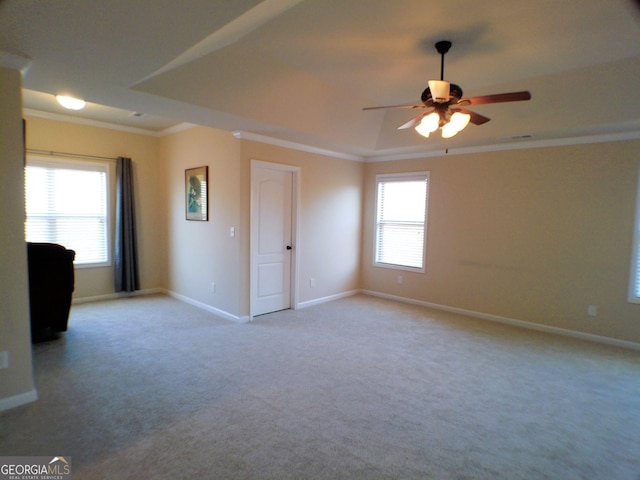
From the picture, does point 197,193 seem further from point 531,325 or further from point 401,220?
A: point 531,325

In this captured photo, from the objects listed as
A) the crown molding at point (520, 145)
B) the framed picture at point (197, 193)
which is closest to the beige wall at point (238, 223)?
the framed picture at point (197, 193)

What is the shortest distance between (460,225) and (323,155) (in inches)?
95.6

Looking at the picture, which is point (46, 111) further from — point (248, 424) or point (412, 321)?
point (412, 321)

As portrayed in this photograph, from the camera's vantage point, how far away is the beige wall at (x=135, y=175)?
491 cm

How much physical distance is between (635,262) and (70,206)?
7727 mm

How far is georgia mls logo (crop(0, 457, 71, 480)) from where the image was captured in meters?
1.87

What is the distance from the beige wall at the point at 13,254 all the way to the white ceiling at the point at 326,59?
372mm

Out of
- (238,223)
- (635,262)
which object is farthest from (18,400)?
(635,262)

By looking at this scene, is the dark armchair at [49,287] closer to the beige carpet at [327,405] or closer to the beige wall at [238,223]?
the beige carpet at [327,405]

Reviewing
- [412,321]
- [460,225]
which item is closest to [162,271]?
[412,321]

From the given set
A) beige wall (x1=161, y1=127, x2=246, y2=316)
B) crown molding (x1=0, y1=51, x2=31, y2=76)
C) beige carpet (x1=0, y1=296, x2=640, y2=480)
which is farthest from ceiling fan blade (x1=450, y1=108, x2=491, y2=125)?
crown molding (x1=0, y1=51, x2=31, y2=76)

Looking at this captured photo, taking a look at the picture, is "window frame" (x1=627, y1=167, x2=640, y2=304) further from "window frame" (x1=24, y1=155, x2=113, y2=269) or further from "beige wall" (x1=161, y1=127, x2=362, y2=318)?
"window frame" (x1=24, y1=155, x2=113, y2=269)

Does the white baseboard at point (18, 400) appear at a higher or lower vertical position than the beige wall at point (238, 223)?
lower

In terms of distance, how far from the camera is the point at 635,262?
3842 millimetres
